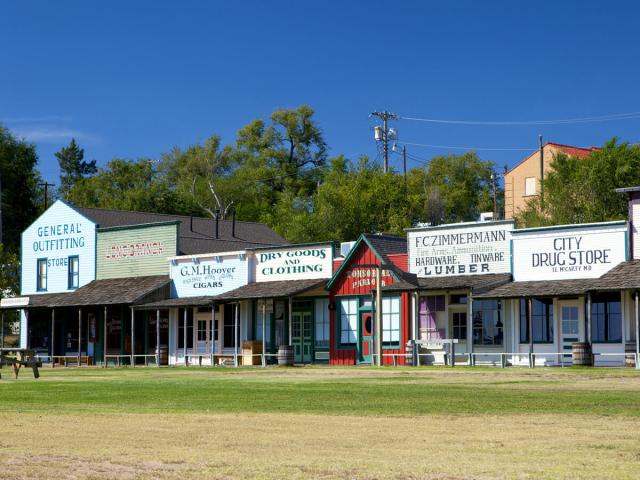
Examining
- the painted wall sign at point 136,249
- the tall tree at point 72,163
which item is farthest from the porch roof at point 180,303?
the tall tree at point 72,163

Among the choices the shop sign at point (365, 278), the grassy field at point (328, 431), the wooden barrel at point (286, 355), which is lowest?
the grassy field at point (328, 431)

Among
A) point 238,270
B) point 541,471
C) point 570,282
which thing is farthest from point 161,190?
point 541,471

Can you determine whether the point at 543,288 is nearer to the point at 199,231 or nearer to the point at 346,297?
the point at 346,297

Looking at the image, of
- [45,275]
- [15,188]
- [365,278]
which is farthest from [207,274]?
[15,188]

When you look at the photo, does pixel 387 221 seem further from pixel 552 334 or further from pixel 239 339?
pixel 552 334

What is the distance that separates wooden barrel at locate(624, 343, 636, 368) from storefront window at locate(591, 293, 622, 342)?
0.68 meters

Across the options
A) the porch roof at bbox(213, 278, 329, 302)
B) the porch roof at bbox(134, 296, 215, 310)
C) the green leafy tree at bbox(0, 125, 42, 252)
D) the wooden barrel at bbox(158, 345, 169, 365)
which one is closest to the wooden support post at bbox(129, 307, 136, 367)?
the porch roof at bbox(134, 296, 215, 310)

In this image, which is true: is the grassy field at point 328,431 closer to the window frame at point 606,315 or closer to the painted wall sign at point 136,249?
the window frame at point 606,315

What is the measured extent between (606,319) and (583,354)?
3317 millimetres

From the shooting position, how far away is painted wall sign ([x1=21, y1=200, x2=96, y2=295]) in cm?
5375

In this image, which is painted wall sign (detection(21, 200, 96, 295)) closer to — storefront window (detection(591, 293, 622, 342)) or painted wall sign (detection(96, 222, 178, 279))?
painted wall sign (detection(96, 222, 178, 279))

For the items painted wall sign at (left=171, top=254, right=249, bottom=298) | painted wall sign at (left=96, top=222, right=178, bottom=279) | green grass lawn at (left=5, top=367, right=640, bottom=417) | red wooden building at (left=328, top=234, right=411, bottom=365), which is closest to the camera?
green grass lawn at (left=5, top=367, right=640, bottom=417)

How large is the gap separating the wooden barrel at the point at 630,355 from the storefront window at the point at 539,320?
314 cm

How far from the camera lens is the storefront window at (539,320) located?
38.0 metres
